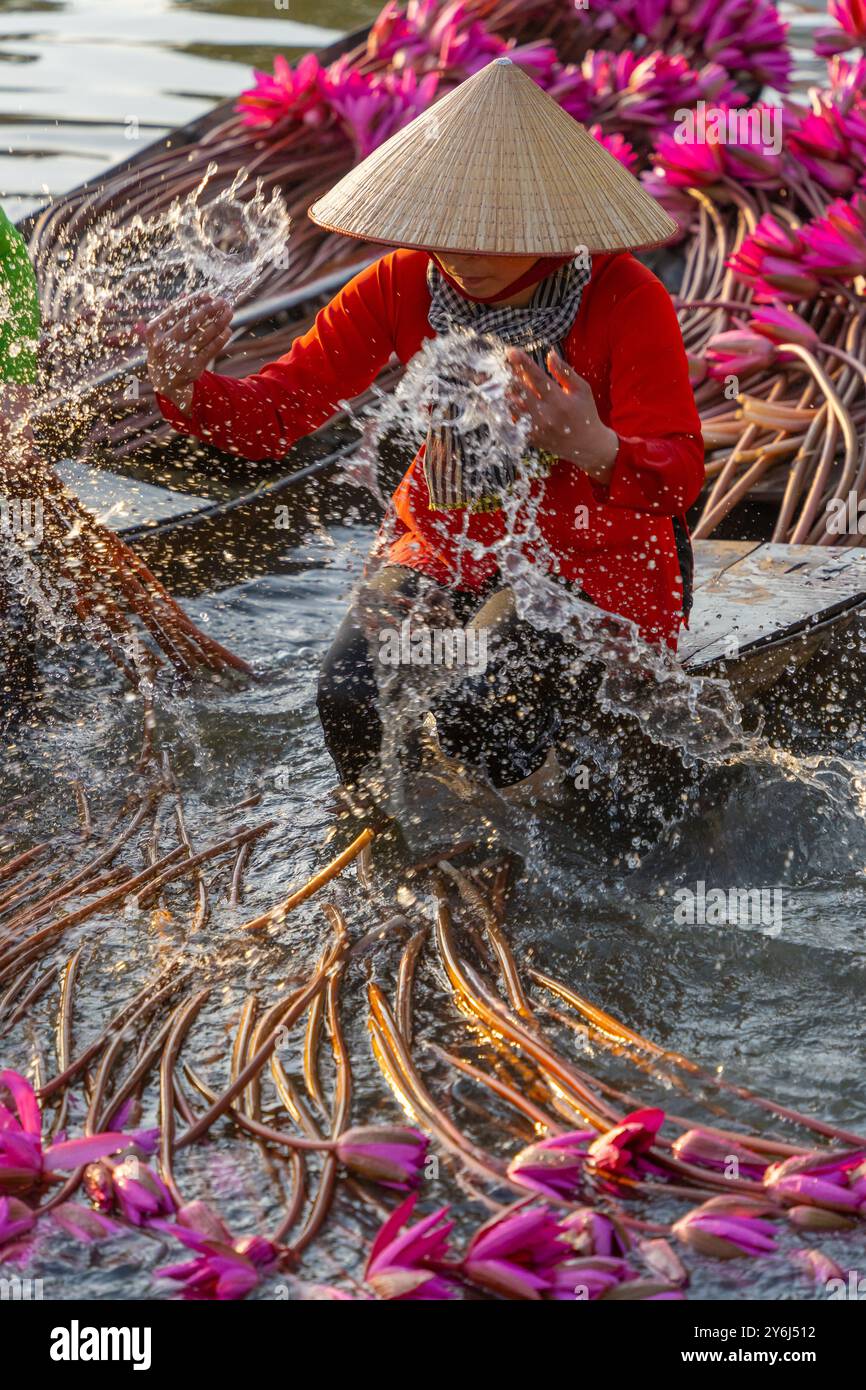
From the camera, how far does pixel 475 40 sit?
14.2 ft

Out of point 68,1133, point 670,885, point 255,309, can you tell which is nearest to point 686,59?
point 255,309

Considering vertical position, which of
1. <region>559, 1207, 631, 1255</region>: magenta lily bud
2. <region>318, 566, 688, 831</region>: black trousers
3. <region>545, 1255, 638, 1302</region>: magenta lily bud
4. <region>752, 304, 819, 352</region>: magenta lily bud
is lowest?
<region>545, 1255, 638, 1302</region>: magenta lily bud

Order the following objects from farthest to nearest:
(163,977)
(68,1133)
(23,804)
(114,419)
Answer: (114,419) → (23,804) → (163,977) → (68,1133)

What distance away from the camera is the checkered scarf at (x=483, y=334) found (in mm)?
2080

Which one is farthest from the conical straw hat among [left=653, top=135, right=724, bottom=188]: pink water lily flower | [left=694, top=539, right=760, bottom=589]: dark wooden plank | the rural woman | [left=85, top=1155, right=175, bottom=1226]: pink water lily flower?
[left=653, top=135, right=724, bottom=188]: pink water lily flower

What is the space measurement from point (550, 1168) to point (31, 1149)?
52 cm

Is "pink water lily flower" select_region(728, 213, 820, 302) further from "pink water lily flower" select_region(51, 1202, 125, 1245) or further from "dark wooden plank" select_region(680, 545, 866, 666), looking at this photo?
"pink water lily flower" select_region(51, 1202, 125, 1245)

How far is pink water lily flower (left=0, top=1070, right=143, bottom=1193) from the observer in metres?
1.50

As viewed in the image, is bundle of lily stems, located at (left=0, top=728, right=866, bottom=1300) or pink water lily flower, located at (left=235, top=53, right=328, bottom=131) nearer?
bundle of lily stems, located at (left=0, top=728, right=866, bottom=1300)

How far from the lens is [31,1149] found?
1512 mm

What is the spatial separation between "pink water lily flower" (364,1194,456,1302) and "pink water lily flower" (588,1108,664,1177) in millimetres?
203

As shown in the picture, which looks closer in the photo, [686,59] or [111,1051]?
[111,1051]

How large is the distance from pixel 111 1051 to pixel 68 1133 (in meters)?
0.11
